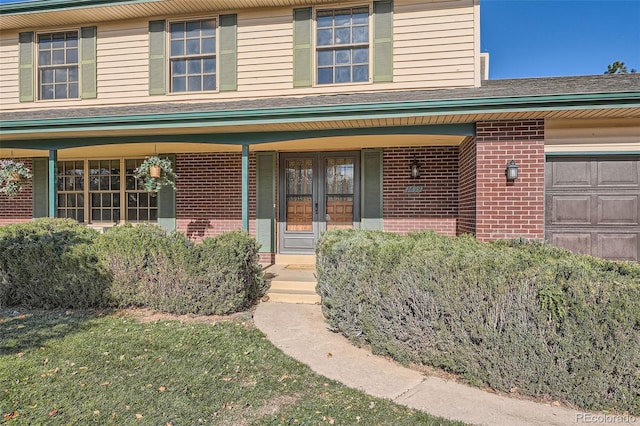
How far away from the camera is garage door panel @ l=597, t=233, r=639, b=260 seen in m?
6.23

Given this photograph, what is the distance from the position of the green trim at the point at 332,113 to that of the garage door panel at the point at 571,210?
1.73 metres

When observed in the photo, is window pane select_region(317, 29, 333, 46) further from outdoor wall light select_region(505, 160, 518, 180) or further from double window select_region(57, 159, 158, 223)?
double window select_region(57, 159, 158, 223)

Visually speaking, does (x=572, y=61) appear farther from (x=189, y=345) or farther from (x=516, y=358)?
(x=189, y=345)

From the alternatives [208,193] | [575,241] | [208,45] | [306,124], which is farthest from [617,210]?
[208,45]

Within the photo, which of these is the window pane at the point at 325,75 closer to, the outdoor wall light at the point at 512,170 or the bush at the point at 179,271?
the outdoor wall light at the point at 512,170

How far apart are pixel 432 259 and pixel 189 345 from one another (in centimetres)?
267

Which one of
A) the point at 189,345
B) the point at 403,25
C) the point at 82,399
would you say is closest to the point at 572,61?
the point at 403,25

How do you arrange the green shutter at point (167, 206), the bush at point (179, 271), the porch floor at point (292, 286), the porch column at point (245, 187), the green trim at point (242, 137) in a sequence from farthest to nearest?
the green shutter at point (167, 206) < the porch column at point (245, 187) < the green trim at point (242, 137) < the porch floor at point (292, 286) < the bush at point (179, 271)

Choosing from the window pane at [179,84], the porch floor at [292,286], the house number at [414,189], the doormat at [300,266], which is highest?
the window pane at [179,84]

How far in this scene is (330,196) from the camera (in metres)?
8.15

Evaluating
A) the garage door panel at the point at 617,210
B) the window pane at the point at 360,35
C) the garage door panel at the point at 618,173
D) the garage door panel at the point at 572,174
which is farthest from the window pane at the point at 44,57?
the garage door panel at the point at 617,210

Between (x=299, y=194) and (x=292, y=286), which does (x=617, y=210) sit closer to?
(x=292, y=286)

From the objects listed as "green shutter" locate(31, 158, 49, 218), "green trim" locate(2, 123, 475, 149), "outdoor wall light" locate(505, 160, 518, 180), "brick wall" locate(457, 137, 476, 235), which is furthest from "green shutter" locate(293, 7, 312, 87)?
"green shutter" locate(31, 158, 49, 218)

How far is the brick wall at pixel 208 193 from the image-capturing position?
27.8ft
